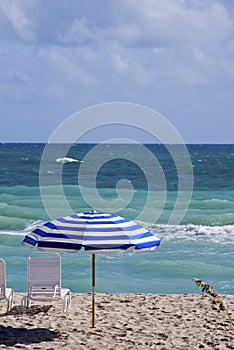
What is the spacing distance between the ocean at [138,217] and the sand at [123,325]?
9.34 ft

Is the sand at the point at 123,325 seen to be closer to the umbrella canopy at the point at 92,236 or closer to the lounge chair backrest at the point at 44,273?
the lounge chair backrest at the point at 44,273

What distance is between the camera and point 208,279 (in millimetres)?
14922

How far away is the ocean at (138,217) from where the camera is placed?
582 inches

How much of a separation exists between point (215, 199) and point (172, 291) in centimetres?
2188

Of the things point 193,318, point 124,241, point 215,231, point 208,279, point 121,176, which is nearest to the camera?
point 124,241

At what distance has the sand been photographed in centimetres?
854

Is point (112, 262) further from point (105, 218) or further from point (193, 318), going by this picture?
point (105, 218)

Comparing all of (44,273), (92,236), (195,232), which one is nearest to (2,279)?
(44,273)

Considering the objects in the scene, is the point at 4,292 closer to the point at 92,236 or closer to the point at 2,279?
the point at 2,279

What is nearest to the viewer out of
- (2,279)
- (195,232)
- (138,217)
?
(2,279)

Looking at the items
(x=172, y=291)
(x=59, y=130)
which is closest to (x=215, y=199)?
(x=172, y=291)

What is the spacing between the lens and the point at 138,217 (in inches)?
1118

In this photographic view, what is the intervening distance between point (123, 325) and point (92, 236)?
1.66 meters

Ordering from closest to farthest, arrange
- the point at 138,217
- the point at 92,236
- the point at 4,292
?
the point at 92,236 < the point at 4,292 < the point at 138,217
